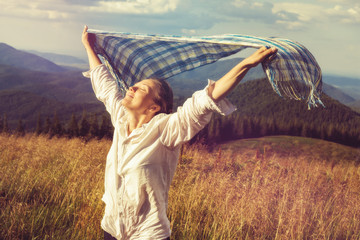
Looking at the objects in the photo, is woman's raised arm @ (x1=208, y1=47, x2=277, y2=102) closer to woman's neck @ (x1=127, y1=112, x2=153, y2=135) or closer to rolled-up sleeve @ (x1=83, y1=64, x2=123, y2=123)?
woman's neck @ (x1=127, y1=112, x2=153, y2=135)

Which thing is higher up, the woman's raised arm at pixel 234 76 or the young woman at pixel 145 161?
the woman's raised arm at pixel 234 76

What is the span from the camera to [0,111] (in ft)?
614

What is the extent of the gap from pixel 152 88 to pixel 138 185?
59 cm

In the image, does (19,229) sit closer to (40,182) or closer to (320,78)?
(40,182)

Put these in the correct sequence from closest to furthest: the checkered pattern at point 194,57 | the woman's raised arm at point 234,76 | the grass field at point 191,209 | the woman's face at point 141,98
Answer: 1. the woman's raised arm at point 234,76
2. the checkered pattern at point 194,57
3. the woman's face at point 141,98
4. the grass field at point 191,209

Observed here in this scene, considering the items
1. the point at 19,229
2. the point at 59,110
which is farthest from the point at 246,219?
the point at 59,110

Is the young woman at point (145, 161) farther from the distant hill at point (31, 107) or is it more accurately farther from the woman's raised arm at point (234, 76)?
the distant hill at point (31, 107)

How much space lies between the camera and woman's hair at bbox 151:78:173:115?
198 cm

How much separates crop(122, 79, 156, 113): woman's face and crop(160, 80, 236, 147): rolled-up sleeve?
272 mm

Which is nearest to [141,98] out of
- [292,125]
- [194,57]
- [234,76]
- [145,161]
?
[145,161]

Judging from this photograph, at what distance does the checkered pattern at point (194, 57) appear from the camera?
1.72 metres

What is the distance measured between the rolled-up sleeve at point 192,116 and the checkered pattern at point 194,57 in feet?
1.27

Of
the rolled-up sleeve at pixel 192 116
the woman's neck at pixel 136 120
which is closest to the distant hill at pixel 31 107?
the woman's neck at pixel 136 120

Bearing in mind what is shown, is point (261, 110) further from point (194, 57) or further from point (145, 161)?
point (145, 161)
